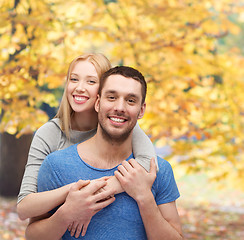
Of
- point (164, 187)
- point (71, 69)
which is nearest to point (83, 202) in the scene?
point (164, 187)

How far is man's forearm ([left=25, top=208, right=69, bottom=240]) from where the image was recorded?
1857 mm

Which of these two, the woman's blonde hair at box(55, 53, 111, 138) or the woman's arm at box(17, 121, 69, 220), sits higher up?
the woman's blonde hair at box(55, 53, 111, 138)

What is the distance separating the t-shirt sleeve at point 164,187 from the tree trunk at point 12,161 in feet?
18.7

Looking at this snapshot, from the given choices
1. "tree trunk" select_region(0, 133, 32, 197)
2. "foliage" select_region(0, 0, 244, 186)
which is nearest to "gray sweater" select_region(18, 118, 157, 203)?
"foliage" select_region(0, 0, 244, 186)

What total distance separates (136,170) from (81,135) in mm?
643

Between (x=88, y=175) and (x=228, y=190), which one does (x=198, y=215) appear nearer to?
(x=228, y=190)

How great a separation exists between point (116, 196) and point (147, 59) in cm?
412

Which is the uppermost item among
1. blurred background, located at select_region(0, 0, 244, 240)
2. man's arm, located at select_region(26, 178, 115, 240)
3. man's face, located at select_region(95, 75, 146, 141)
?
blurred background, located at select_region(0, 0, 244, 240)

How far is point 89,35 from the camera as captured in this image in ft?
18.5

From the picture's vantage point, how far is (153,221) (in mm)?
1862

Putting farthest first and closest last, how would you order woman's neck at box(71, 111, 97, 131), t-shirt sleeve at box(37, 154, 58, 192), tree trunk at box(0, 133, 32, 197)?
tree trunk at box(0, 133, 32, 197) < woman's neck at box(71, 111, 97, 131) < t-shirt sleeve at box(37, 154, 58, 192)

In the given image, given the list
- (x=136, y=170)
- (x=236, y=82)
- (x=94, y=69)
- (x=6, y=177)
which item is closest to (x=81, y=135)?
(x=94, y=69)

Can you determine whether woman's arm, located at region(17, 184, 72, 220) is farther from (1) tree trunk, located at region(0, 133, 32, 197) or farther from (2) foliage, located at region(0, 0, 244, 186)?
(1) tree trunk, located at region(0, 133, 32, 197)

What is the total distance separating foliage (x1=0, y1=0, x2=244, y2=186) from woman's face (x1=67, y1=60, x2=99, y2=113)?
2.12 metres
